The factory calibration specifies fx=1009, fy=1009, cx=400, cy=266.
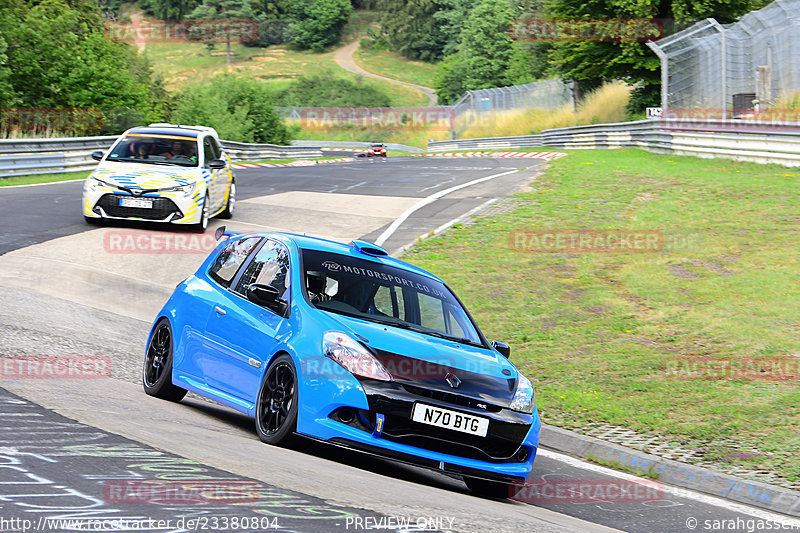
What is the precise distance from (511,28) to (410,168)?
73261 mm

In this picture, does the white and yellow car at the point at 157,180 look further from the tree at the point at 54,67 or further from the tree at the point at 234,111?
the tree at the point at 234,111

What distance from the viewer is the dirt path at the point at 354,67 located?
447 ft

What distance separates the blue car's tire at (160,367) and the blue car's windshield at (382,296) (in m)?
1.69

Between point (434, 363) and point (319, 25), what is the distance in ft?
530

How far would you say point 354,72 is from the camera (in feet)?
483

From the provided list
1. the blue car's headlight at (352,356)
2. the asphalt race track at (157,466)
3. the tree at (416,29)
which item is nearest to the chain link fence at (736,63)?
the asphalt race track at (157,466)

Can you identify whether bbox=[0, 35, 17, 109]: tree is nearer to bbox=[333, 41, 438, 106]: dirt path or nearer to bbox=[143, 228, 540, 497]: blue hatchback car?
bbox=[143, 228, 540, 497]: blue hatchback car

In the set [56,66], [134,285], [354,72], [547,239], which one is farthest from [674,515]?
[354,72]

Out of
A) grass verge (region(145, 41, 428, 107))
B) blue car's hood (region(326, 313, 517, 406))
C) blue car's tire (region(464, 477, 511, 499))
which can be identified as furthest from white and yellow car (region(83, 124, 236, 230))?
grass verge (region(145, 41, 428, 107))

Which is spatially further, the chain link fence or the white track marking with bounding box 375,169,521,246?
the chain link fence

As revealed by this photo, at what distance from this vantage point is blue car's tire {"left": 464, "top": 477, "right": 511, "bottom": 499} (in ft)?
22.5

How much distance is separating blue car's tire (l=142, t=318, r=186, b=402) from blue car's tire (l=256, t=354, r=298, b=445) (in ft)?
5.41

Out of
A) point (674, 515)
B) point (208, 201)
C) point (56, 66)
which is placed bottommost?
point (674, 515)

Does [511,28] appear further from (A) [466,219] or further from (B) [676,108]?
(A) [466,219]
